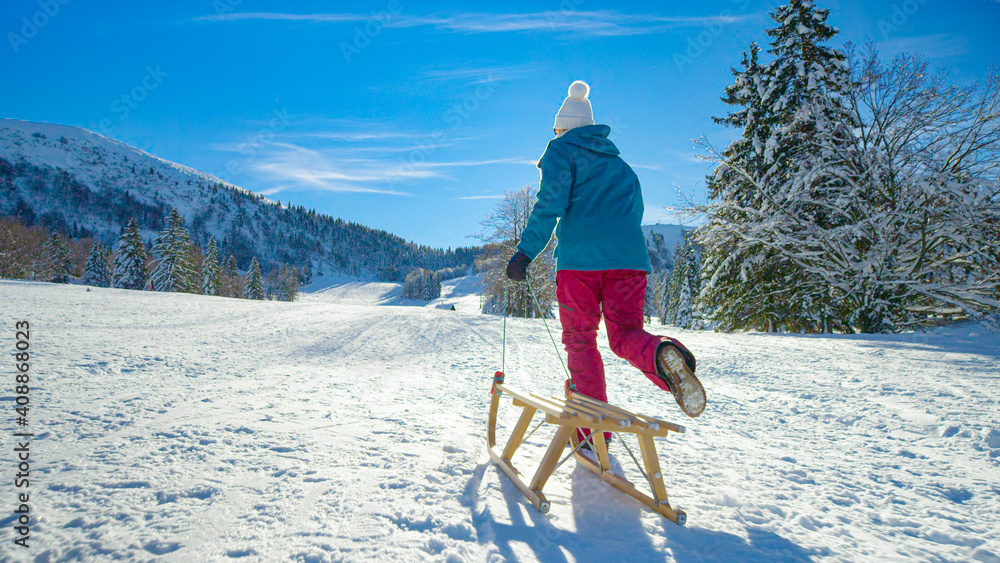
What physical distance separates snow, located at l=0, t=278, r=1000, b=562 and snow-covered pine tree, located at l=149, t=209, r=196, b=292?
37.5 metres

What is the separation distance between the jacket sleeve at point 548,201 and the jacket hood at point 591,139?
0.13m

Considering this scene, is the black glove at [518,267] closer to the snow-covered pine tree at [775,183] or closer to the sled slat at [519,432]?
the sled slat at [519,432]

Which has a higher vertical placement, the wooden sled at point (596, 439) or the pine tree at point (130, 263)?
the pine tree at point (130, 263)

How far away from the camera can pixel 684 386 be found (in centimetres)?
198

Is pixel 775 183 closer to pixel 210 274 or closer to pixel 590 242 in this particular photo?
pixel 590 242

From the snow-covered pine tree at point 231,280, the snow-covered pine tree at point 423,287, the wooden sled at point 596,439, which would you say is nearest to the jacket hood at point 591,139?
the wooden sled at point 596,439

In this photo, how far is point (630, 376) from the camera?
5.32 meters

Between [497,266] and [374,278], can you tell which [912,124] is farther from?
[374,278]

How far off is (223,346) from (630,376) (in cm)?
528

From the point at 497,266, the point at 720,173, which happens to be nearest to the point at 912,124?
the point at 720,173

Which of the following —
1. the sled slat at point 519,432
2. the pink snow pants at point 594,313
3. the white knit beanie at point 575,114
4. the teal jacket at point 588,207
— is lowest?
the sled slat at point 519,432

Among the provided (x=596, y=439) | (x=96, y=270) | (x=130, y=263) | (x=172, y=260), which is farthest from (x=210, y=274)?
(x=596, y=439)

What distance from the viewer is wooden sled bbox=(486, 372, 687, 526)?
1.77 meters

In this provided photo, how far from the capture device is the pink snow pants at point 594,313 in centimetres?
251
